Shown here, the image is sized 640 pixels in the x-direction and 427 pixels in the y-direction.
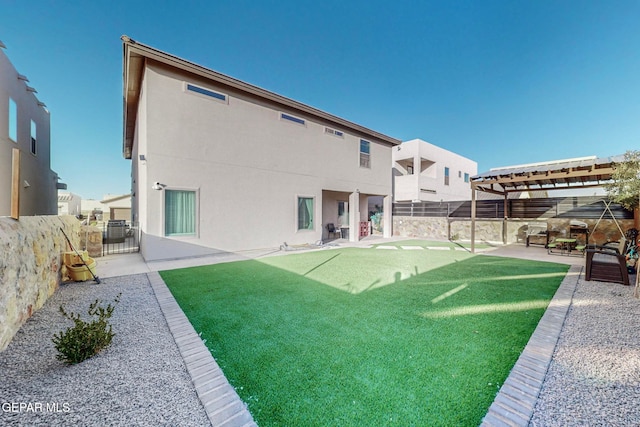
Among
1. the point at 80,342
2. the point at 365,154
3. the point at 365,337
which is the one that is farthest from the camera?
the point at 365,154

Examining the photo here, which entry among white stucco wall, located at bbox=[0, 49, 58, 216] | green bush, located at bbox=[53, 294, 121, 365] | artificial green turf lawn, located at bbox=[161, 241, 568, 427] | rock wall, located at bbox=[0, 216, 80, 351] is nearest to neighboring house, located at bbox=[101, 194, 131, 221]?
white stucco wall, located at bbox=[0, 49, 58, 216]

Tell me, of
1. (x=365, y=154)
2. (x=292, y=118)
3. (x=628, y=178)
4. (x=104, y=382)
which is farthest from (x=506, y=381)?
(x=365, y=154)

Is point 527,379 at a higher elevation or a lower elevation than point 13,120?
lower

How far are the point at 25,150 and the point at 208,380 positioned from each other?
A: 15.0 metres

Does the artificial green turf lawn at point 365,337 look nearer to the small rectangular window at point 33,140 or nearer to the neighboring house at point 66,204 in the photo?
the small rectangular window at point 33,140

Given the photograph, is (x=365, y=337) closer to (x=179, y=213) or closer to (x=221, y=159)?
(x=179, y=213)

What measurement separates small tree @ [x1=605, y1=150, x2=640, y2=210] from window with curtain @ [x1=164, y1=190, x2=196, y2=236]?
1303cm

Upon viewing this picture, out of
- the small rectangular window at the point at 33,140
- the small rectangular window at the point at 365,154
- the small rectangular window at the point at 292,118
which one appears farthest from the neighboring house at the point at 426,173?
the small rectangular window at the point at 33,140

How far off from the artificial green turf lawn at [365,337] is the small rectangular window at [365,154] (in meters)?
9.54

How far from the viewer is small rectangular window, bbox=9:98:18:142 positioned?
9328mm

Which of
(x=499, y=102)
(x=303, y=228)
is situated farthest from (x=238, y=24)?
(x=499, y=102)

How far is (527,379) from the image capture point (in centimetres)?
238

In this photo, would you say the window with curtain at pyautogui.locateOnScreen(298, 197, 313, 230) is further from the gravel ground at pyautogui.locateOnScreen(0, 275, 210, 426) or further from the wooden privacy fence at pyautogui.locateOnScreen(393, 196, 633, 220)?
the gravel ground at pyautogui.locateOnScreen(0, 275, 210, 426)

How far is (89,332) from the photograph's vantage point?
2789 millimetres
